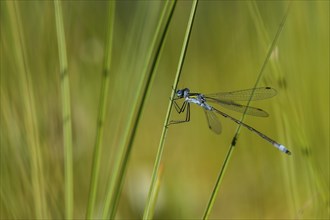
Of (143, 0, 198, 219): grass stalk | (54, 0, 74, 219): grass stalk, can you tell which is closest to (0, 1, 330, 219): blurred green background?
(54, 0, 74, 219): grass stalk

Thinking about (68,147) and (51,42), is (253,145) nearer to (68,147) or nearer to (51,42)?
(51,42)

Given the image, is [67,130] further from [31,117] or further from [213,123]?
[213,123]

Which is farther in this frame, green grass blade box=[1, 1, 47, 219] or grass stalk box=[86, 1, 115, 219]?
green grass blade box=[1, 1, 47, 219]

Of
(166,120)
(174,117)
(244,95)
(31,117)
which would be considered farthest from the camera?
(174,117)

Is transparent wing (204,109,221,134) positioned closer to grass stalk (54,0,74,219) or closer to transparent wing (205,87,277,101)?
transparent wing (205,87,277,101)

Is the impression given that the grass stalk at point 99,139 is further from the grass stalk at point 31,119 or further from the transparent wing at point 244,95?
the transparent wing at point 244,95

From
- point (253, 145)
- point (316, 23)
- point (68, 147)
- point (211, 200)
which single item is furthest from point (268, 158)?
point (68, 147)

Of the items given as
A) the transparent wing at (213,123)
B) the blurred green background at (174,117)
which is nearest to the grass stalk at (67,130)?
the blurred green background at (174,117)

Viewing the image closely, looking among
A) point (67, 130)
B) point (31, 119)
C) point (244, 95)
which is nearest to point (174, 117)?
point (244, 95)
